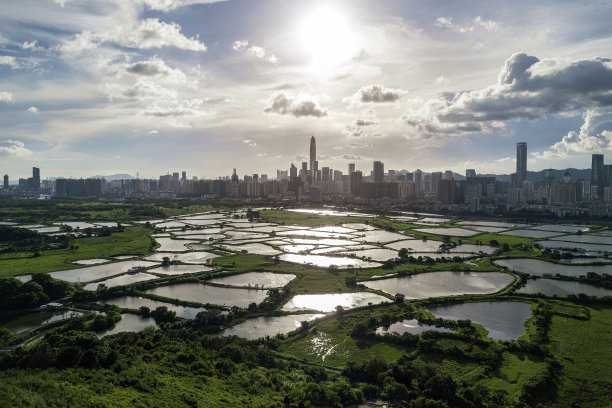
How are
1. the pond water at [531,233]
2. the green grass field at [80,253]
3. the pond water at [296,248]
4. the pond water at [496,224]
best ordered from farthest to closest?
the pond water at [496,224] → the pond water at [531,233] → the pond water at [296,248] → the green grass field at [80,253]

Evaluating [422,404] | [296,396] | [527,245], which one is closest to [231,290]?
[296,396]

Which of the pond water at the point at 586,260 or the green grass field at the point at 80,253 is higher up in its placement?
the green grass field at the point at 80,253

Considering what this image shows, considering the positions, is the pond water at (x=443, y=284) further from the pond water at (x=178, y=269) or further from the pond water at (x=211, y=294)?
the pond water at (x=178, y=269)

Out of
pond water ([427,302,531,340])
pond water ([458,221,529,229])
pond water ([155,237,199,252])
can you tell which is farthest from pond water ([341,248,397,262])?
pond water ([458,221,529,229])

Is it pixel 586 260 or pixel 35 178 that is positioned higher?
pixel 35 178

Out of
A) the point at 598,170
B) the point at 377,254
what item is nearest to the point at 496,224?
the point at 377,254

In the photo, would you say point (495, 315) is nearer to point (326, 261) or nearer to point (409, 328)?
point (409, 328)

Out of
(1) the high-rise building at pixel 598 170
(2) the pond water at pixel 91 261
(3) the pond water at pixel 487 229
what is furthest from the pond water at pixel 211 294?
(1) the high-rise building at pixel 598 170
